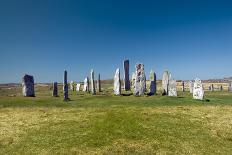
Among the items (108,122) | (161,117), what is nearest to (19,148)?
(108,122)

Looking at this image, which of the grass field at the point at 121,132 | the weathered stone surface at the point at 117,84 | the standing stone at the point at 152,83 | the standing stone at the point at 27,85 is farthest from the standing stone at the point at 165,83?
the standing stone at the point at 27,85

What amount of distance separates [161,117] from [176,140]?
6903 millimetres

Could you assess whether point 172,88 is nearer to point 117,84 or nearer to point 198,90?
point 198,90

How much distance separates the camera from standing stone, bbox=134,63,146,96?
48.2 meters

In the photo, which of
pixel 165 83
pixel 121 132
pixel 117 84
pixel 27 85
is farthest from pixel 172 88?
pixel 27 85

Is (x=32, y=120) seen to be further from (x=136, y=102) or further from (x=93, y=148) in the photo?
(x=136, y=102)

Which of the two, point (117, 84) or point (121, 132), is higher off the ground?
point (117, 84)

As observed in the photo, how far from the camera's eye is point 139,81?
48812 mm

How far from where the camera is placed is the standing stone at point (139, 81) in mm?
48156

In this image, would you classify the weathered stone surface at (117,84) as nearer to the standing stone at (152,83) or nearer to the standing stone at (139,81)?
the standing stone at (139,81)

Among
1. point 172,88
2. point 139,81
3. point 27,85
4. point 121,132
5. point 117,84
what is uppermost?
point 139,81

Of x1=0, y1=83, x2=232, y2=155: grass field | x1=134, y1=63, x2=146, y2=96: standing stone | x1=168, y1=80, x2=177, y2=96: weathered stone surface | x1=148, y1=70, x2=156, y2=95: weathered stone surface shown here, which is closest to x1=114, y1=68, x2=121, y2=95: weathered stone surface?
x1=134, y1=63, x2=146, y2=96: standing stone

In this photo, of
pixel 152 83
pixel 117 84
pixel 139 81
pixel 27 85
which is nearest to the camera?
pixel 139 81

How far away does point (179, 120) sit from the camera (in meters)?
26.8
